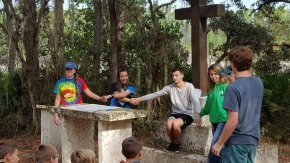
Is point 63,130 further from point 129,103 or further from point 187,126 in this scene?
point 187,126

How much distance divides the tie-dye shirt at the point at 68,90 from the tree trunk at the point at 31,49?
3.26 metres

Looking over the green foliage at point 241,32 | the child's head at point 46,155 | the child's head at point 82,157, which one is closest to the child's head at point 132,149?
the child's head at point 82,157

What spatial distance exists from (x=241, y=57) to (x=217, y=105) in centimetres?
146

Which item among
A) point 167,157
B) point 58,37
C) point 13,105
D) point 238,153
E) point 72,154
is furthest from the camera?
point 13,105

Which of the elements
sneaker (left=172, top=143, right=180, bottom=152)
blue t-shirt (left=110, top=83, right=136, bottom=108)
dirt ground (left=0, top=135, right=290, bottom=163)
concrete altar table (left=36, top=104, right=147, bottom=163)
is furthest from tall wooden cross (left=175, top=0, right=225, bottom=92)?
dirt ground (left=0, top=135, right=290, bottom=163)

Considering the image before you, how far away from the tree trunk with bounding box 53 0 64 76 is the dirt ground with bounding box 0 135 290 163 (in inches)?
60.0

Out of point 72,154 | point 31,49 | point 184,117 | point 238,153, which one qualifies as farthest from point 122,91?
point 31,49

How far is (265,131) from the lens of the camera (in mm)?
9266

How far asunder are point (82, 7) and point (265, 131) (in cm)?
1033

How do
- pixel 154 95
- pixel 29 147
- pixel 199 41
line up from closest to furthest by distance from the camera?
pixel 154 95
pixel 199 41
pixel 29 147

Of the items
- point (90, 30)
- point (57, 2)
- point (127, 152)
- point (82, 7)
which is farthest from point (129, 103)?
point (82, 7)

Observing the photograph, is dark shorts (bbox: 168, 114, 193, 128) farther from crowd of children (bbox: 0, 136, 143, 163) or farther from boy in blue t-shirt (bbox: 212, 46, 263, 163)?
boy in blue t-shirt (bbox: 212, 46, 263, 163)

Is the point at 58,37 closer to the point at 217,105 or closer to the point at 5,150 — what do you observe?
the point at 217,105

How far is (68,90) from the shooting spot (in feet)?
21.8
